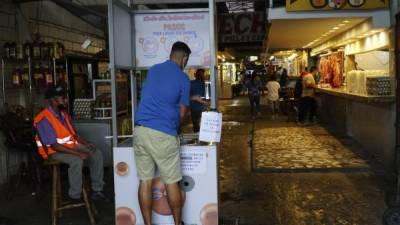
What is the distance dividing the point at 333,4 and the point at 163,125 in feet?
16.4

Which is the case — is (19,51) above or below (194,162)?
above

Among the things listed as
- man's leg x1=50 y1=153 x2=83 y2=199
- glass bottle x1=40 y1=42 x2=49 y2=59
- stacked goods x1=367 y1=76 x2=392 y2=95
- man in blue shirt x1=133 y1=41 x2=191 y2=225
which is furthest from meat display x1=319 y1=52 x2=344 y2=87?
man in blue shirt x1=133 y1=41 x2=191 y2=225

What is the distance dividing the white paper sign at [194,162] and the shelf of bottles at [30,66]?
3812mm

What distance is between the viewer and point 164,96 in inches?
181

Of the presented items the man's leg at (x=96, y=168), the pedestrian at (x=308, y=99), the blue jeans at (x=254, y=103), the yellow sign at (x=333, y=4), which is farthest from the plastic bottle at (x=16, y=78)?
the blue jeans at (x=254, y=103)

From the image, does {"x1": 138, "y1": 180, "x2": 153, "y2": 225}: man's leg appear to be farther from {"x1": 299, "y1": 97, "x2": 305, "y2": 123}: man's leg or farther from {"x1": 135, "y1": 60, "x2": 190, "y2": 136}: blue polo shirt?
{"x1": 299, "y1": 97, "x2": 305, "y2": 123}: man's leg

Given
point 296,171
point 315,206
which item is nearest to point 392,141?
point 296,171

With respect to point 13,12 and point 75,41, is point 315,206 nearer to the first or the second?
point 13,12

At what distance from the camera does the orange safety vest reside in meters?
5.85

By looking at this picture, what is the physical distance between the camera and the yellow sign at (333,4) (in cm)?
836

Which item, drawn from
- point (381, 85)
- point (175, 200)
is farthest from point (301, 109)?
point (175, 200)

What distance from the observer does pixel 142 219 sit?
199 inches

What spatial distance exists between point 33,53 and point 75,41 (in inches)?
96.6

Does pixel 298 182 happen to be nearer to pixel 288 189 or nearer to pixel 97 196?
pixel 288 189
